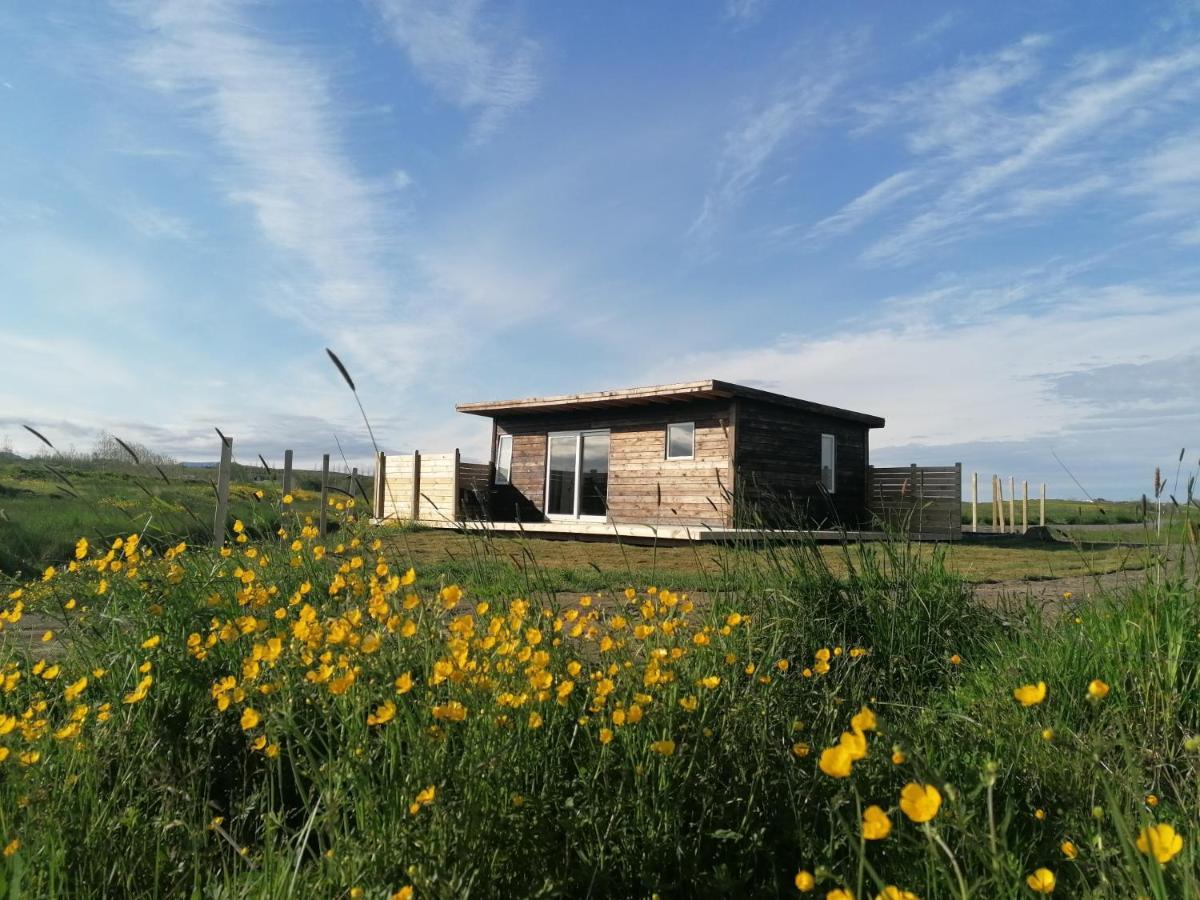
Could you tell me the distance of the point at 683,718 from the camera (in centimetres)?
214

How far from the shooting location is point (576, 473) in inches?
659

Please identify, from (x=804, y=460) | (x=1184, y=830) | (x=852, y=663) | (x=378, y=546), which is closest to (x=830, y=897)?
(x=1184, y=830)

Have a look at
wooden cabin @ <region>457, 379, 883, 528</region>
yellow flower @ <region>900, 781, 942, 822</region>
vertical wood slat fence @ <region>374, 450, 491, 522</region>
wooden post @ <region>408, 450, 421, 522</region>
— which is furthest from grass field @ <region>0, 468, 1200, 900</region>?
wooden post @ <region>408, 450, 421, 522</region>

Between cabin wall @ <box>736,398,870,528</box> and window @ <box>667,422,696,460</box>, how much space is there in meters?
1.01

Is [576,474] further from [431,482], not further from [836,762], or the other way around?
[836,762]

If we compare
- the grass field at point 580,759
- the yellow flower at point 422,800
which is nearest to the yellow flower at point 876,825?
the grass field at point 580,759

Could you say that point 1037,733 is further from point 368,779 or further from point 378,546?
point 378,546

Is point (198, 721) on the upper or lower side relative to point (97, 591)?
lower

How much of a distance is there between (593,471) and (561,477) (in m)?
0.91

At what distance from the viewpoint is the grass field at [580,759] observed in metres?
1.64

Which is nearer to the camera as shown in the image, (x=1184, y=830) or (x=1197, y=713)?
(x=1184, y=830)

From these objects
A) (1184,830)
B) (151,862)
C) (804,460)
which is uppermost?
(804,460)

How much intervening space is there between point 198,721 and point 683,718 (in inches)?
61.4

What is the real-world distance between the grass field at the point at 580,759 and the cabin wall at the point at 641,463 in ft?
33.6
